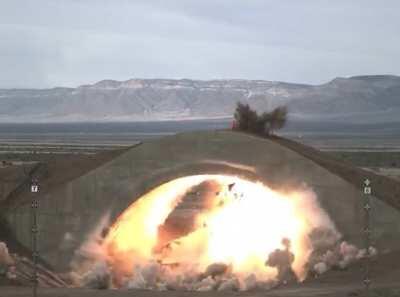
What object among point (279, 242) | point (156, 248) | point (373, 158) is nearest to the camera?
point (279, 242)

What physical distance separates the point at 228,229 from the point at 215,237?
474 mm

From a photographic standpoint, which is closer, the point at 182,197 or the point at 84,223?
the point at 84,223

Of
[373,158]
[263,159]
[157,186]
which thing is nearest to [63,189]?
[157,186]

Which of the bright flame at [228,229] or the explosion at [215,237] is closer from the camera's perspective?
the explosion at [215,237]

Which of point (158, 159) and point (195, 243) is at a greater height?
point (158, 159)

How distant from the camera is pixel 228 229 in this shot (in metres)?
25.6

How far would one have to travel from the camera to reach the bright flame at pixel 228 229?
968 inches

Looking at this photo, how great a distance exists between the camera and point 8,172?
28.8 m

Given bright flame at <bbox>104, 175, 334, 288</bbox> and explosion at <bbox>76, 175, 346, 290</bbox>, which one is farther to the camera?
bright flame at <bbox>104, 175, 334, 288</bbox>

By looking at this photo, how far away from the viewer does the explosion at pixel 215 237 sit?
79.3ft

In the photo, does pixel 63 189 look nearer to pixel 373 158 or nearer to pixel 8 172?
pixel 8 172

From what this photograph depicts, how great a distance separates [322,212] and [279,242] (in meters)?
1.59

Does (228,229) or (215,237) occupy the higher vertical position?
(228,229)

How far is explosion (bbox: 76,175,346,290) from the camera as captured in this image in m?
24.2
